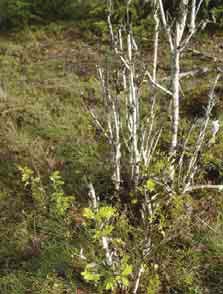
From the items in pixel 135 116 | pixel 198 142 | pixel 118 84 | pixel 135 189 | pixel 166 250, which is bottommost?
pixel 166 250

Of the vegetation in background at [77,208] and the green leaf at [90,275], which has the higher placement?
the green leaf at [90,275]

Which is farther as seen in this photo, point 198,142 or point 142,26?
point 142,26

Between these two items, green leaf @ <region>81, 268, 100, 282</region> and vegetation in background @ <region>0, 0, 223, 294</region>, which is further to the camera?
vegetation in background @ <region>0, 0, 223, 294</region>

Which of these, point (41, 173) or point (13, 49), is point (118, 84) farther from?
point (13, 49)

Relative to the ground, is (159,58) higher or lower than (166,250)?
higher

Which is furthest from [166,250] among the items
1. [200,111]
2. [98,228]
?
[200,111]

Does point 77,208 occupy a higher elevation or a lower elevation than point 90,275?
lower

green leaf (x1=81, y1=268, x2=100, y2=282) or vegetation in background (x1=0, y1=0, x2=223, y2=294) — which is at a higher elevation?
green leaf (x1=81, y1=268, x2=100, y2=282)

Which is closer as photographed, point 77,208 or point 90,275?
point 90,275

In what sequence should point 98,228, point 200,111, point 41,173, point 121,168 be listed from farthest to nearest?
1. point 200,111
2. point 41,173
3. point 121,168
4. point 98,228

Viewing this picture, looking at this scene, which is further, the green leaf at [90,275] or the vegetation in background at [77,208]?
the vegetation in background at [77,208]

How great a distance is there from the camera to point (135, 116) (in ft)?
9.31

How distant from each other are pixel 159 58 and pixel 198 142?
12.8 feet

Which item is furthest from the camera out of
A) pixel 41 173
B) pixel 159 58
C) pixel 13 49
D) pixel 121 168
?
pixel 13 49
